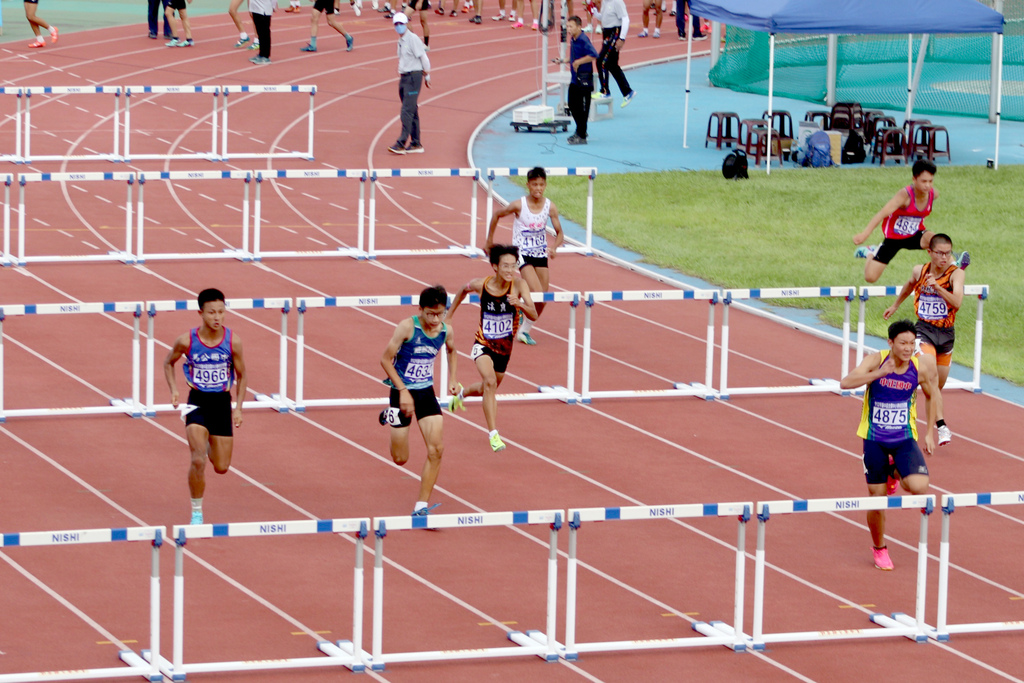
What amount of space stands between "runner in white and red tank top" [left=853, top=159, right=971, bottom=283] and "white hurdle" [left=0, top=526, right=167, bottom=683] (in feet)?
26.7

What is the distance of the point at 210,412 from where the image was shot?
10.2 m

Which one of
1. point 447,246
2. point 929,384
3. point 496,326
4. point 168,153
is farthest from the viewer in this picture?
point 168,153

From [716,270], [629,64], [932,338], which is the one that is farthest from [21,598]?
[629,64]

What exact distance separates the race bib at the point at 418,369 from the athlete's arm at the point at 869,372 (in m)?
2.71

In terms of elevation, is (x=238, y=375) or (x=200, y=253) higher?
(x=238, y=375)

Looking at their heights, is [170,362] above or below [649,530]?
above

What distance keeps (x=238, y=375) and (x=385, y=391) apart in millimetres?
3527

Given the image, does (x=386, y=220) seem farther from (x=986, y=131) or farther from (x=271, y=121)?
(x=986, y=131)

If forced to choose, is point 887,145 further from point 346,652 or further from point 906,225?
point 346,652

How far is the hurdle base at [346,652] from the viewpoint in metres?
8.38

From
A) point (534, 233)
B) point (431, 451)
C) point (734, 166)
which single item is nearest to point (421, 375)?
point (431, 451)

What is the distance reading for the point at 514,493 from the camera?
11383 mm

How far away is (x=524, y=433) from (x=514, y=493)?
5.10 feet

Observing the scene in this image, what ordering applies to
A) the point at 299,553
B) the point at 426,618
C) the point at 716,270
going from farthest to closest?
1. the point at 716,270
2. the point at 299,553
3. the point at 426,618
